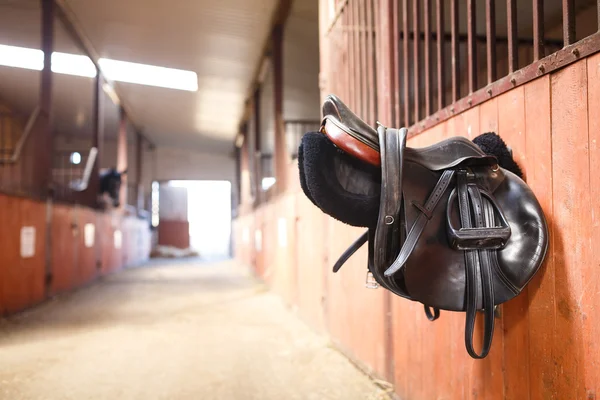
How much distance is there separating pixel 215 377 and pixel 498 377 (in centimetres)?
174

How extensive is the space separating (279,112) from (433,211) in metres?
5.35

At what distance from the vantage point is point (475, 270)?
117 centimetres

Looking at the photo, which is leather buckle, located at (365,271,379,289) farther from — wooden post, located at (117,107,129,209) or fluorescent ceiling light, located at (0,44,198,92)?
wooden post, located at (117,107,129,209)

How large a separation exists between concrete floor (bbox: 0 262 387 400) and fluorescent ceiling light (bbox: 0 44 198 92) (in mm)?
4636

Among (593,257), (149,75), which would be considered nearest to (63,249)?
(149,75)

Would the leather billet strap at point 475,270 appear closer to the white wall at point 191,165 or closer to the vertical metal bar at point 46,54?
the vertical metal bar at point 46,54

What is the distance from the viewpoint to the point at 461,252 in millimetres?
1208

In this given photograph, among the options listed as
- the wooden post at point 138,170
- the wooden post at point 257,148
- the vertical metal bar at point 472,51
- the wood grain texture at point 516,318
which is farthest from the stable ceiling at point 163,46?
the wood grain texture at point 516,318

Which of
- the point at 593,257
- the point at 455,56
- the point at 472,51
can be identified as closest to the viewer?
the point at 593,257

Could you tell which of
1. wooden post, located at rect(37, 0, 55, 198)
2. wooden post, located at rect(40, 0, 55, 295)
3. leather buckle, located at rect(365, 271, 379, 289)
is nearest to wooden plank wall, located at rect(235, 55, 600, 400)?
leather buckle, located at rect(365, 271, 379, 289)

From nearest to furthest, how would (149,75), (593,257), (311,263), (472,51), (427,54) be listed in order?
(593,257) → (472,51) → (427,54) → (311,263) → (149,75)

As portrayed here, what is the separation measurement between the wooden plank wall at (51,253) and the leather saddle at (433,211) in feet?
14.2

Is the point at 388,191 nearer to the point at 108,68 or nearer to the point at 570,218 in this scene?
the point at 570,218

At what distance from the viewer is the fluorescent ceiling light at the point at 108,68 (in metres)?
8.41
